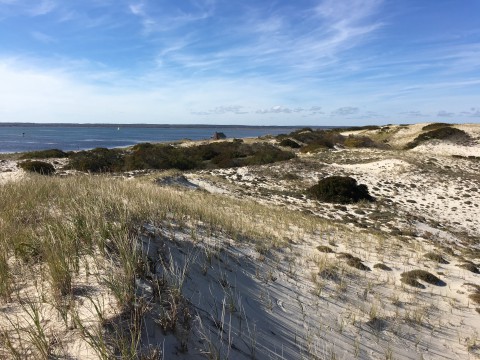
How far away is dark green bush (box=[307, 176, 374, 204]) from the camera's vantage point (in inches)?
722

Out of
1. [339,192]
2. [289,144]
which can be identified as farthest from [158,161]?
[289,144]

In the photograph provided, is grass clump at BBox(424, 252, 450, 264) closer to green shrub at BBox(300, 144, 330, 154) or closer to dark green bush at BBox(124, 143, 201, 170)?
dark green bush at BBox(124, 143, 201, 170)

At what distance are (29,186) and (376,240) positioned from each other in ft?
32.5

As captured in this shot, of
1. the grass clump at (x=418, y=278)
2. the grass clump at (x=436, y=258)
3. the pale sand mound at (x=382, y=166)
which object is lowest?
the grass clump at (x=436, y=258)

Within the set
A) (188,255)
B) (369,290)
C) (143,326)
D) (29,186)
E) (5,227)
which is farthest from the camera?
(29,186)

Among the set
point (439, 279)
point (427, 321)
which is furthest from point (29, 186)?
point (439, 279)

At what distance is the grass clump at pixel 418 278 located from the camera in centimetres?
718

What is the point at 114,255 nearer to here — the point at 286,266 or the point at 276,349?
the point at 276,349

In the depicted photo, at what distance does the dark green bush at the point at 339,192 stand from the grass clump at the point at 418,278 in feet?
34.7

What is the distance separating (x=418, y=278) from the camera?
7.47 m

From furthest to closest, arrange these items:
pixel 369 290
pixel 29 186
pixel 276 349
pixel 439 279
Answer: pixel 29 186 → pixel 439 279 → pixel 369 290 → pixel 276 349

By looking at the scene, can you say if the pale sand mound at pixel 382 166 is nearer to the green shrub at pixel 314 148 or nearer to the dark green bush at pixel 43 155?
the green shrub at pixel 314 148

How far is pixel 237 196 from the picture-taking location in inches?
692

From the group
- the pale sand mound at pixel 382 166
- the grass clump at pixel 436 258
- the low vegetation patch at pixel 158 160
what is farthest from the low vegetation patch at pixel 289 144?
Result: the grass clump at pixel 436 258
